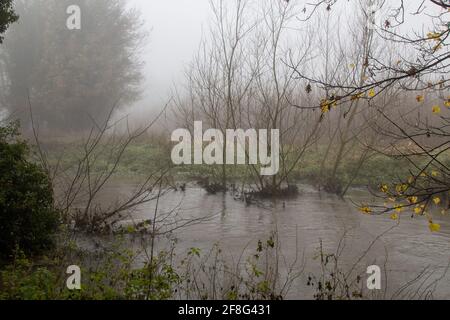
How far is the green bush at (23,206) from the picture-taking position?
647cm

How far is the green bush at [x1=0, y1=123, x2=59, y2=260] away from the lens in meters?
6.47

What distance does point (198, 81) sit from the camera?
15477 millimetres

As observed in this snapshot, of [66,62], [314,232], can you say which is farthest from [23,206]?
[66,62]

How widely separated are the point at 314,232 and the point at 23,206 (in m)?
6.34

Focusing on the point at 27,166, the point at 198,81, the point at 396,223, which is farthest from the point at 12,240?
the point at 198,81

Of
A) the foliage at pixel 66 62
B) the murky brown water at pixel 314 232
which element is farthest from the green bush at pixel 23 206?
the foliage at pixel 66 62

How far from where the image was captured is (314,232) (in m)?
10.5

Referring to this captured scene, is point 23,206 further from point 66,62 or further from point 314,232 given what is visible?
point 66,62

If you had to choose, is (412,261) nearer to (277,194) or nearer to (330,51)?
(277,194)

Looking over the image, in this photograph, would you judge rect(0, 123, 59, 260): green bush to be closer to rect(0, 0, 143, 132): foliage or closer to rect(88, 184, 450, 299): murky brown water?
rect(88, 184, 450, 299): murky brown water

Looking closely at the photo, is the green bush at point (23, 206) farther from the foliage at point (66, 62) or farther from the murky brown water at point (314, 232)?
the foliage at point (66, 62)

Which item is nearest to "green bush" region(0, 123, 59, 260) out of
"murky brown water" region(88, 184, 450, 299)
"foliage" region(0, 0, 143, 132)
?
"murky brown water" region(88, 184, 450, 299)

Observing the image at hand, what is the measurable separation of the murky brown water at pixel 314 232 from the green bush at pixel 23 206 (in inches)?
112

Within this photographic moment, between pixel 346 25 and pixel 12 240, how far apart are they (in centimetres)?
1275
